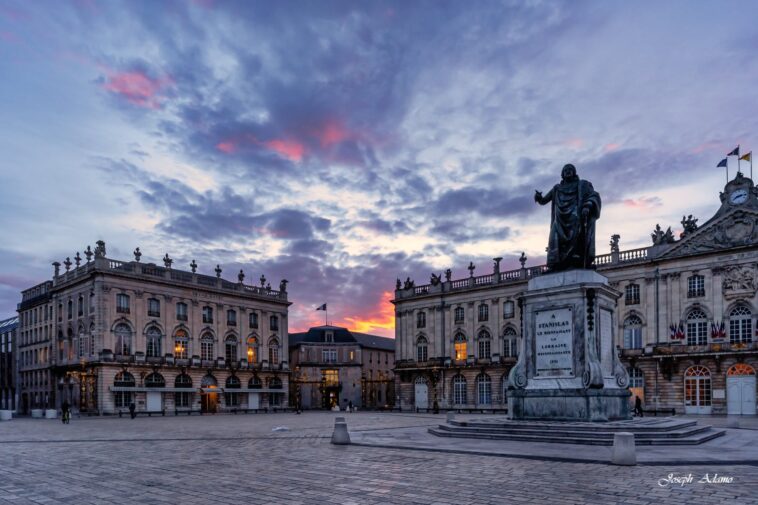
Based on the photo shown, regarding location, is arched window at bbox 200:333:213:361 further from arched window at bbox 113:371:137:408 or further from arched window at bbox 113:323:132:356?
arched window at bbox 113:371:137:408

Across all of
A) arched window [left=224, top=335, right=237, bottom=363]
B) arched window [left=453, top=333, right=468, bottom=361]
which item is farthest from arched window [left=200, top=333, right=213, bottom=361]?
arched window [left=453, top=333, right=468, bottom=361]

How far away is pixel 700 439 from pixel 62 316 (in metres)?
61.6

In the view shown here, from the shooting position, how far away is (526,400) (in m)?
21.2

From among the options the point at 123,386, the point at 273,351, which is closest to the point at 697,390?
the point at 273,351

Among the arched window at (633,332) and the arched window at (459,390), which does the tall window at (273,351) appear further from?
the arched window at (633,332)

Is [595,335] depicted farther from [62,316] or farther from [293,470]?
[62,316]

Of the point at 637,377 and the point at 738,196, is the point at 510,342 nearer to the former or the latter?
the point at 637,377

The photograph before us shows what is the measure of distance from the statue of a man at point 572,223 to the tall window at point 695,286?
33.5 metres

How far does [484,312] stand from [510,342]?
4.29m

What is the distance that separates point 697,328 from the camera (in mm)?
50219

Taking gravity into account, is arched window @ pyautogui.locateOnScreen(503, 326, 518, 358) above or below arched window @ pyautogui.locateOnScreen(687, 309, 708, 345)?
below

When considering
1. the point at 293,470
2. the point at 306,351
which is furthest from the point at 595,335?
the point at 306,351

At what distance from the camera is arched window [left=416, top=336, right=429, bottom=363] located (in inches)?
2721

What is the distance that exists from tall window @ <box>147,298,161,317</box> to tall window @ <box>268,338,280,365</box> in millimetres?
15663
